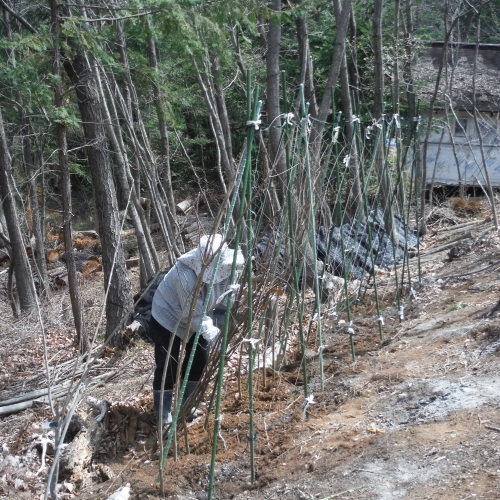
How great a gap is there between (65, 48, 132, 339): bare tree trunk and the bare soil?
1453mm

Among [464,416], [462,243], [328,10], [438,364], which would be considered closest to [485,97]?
[328,10]

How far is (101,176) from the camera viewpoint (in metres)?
8.76

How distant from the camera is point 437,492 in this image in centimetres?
368

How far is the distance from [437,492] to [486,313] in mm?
3024

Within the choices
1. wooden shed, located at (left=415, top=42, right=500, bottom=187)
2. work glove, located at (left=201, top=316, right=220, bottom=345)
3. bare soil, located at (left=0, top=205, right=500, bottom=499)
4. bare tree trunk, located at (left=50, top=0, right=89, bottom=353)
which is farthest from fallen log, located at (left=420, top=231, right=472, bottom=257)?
work glove, located at (left=201, top=316, right=220, bottom=345)

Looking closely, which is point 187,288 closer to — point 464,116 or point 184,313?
point 184,313

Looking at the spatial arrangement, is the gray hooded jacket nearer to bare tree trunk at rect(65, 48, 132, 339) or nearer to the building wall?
bare tree trunk at rect(65, 48, 132, 339)

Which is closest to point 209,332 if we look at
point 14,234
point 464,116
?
point 14,234

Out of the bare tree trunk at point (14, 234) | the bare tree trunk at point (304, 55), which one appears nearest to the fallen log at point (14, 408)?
the bare tree trunk at point (14, 234)

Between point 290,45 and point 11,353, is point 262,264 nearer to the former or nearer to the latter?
point 11,353

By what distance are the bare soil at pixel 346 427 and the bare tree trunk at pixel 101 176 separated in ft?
4.77

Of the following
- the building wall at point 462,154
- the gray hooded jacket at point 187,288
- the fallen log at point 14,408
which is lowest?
the building wall at point 462,154

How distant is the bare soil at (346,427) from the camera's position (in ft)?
13.1

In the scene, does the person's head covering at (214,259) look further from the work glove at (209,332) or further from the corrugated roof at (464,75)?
the corrugated roof at (464,75)
